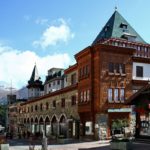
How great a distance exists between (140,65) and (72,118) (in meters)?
12.2

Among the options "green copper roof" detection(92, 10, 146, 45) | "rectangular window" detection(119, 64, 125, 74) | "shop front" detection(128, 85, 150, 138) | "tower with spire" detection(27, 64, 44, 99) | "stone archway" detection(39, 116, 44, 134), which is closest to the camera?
"shop front" detection(128, 85, 150, 138)

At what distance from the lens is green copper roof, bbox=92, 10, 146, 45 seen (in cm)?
6488

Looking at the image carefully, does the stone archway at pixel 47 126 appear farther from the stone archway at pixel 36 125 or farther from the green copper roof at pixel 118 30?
the green copper roof at pixel 118 30

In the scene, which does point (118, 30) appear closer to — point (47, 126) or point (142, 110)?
point (47, 126)

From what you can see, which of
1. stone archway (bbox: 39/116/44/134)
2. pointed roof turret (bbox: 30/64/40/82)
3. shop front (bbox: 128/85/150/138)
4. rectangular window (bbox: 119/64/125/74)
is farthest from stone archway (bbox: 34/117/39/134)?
shop front (bbox: 128/85/150/138)

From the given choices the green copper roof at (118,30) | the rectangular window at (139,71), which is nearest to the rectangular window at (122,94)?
the rectangular window at (139,71)

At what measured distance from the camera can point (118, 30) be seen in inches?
2586

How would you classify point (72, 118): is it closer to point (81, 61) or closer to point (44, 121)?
point (81, 61)

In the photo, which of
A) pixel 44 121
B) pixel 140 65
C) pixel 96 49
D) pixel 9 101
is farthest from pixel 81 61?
pixel 9 101

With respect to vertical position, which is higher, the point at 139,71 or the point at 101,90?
the point at 139,71

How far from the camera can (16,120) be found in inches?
3492

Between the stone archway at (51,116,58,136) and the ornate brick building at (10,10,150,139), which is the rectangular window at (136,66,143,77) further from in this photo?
the stone archway at (51,116,58,136)

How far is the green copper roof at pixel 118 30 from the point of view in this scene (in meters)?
64.9

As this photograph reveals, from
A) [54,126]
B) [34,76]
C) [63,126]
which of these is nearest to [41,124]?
[54,126]
